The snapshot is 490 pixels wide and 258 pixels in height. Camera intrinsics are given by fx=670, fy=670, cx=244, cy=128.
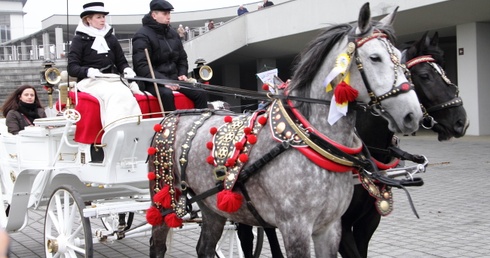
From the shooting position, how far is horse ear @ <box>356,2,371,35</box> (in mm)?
3766

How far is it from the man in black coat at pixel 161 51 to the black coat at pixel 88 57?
493mm

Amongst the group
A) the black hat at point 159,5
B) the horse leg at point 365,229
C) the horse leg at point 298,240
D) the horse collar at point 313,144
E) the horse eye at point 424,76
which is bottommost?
the horse leg at point 365,229

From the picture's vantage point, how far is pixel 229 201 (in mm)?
4215

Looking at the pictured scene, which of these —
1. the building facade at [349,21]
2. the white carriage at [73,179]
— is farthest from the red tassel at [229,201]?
the building facade at [349,21]

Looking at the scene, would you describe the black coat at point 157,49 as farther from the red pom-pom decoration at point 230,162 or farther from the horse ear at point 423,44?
the horse ear at point 423,44

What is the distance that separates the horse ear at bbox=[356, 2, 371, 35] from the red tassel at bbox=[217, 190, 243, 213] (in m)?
1.27

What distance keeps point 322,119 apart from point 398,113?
49 cm

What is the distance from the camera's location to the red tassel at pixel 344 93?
3.81 m

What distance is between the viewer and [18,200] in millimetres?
6633

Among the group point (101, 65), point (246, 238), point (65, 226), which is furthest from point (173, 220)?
point (101, 65)

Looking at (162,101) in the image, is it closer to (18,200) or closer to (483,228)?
(18,200)

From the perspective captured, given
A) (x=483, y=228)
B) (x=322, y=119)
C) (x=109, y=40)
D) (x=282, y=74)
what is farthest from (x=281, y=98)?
(x=282, y=74)

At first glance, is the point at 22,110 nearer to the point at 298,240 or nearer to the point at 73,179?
the point at 73,179

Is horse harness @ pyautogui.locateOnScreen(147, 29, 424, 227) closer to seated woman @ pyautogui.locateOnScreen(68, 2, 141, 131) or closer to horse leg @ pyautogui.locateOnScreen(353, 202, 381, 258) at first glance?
seated woman @ pyautogui.locateOnScreen(68, 2, 141, 131)
